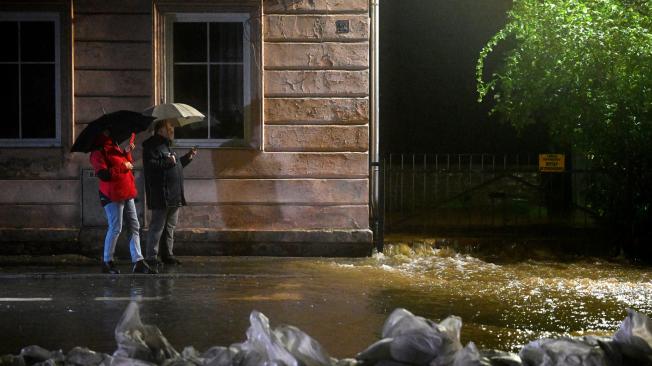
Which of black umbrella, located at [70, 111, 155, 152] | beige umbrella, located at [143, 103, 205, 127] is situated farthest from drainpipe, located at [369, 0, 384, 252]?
black umbrella, located at [70, 111, 155, 152]

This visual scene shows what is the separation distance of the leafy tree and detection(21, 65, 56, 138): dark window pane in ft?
19.8

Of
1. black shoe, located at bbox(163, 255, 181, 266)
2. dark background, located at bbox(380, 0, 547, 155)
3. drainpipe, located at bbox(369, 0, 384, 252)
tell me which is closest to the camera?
black shoe, located at bbox(163, 255, 181, 266)

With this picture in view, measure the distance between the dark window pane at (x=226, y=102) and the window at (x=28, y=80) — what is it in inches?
84.8

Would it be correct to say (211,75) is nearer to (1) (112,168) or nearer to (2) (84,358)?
(1) (112,168)

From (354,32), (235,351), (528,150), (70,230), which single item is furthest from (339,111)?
(528,150)

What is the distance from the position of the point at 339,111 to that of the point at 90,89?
339 cm

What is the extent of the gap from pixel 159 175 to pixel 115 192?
0.78 metres

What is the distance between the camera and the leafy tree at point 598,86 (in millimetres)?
11867

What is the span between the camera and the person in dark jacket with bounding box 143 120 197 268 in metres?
10.8

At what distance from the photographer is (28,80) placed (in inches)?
496

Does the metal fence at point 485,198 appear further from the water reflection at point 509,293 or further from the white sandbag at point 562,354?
the white sandbag at point 562,354

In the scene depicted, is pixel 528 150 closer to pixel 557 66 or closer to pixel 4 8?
pixel 557 66

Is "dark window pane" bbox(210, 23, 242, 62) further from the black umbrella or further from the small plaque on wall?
the black umbrella

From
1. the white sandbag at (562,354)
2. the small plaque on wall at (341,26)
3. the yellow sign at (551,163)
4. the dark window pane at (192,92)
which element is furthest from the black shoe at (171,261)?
the white sandbag at (562,354)
